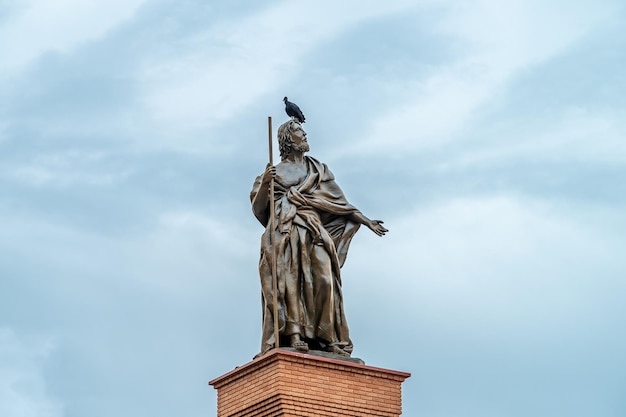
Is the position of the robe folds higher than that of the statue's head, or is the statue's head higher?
the statue's head

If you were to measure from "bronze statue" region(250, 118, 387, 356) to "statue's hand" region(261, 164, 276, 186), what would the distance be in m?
0.02

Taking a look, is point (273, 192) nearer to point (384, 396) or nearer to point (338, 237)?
point (338, 237)

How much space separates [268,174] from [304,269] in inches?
71.0

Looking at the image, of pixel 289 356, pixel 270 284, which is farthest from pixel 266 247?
pixel 289 356

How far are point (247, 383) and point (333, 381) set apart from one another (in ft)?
4.75

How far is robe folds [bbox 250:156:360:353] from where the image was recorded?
23672mm

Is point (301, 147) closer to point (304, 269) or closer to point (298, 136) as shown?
point (298, 136)

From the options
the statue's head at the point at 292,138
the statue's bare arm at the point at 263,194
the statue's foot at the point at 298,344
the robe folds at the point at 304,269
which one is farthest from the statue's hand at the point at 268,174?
the statue's foot at the point at 298,344

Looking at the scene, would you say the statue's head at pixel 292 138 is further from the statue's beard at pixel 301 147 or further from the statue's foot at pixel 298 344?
the statue's foot at pixel 298 344

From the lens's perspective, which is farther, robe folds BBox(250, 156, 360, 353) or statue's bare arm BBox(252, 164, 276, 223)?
statue's bare arm BBox(252, 164, 276, 223)

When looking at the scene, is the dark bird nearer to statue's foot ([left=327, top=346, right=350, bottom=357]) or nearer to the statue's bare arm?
the statue's bare arm

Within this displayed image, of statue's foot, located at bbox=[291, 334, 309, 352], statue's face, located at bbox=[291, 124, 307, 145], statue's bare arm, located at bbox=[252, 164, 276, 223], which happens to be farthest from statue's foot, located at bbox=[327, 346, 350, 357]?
statue's face, located at bbox=[291, 124, 307, 145]

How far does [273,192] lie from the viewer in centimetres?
2416

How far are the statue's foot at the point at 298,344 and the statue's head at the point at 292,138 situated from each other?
358cm
